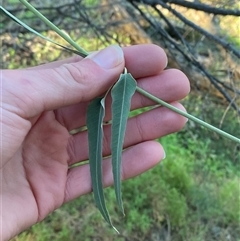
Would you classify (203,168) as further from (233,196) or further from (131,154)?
(131,154)

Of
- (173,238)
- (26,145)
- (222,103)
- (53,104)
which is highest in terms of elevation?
(53,104)

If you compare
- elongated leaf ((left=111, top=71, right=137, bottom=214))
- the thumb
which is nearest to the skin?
the thumb

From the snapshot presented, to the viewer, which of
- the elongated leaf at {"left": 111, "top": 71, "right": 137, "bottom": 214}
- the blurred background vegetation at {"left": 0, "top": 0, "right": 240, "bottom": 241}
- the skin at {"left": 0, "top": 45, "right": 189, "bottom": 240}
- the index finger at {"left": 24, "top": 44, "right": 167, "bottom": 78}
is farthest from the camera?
the blurred background vegetation at {"left": 0, "top": 0, "right": 240, "bottom": 241}

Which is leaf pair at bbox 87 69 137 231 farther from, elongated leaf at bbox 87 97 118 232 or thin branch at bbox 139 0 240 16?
thin branch at bbox 139 0 240 16

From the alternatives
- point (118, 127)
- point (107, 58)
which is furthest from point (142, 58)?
point (118, 127)

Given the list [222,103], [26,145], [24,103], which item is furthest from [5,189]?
[222,103]

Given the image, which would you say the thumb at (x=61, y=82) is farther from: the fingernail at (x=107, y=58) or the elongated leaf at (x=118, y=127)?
the elongated leaf at (x=118, y=127)
